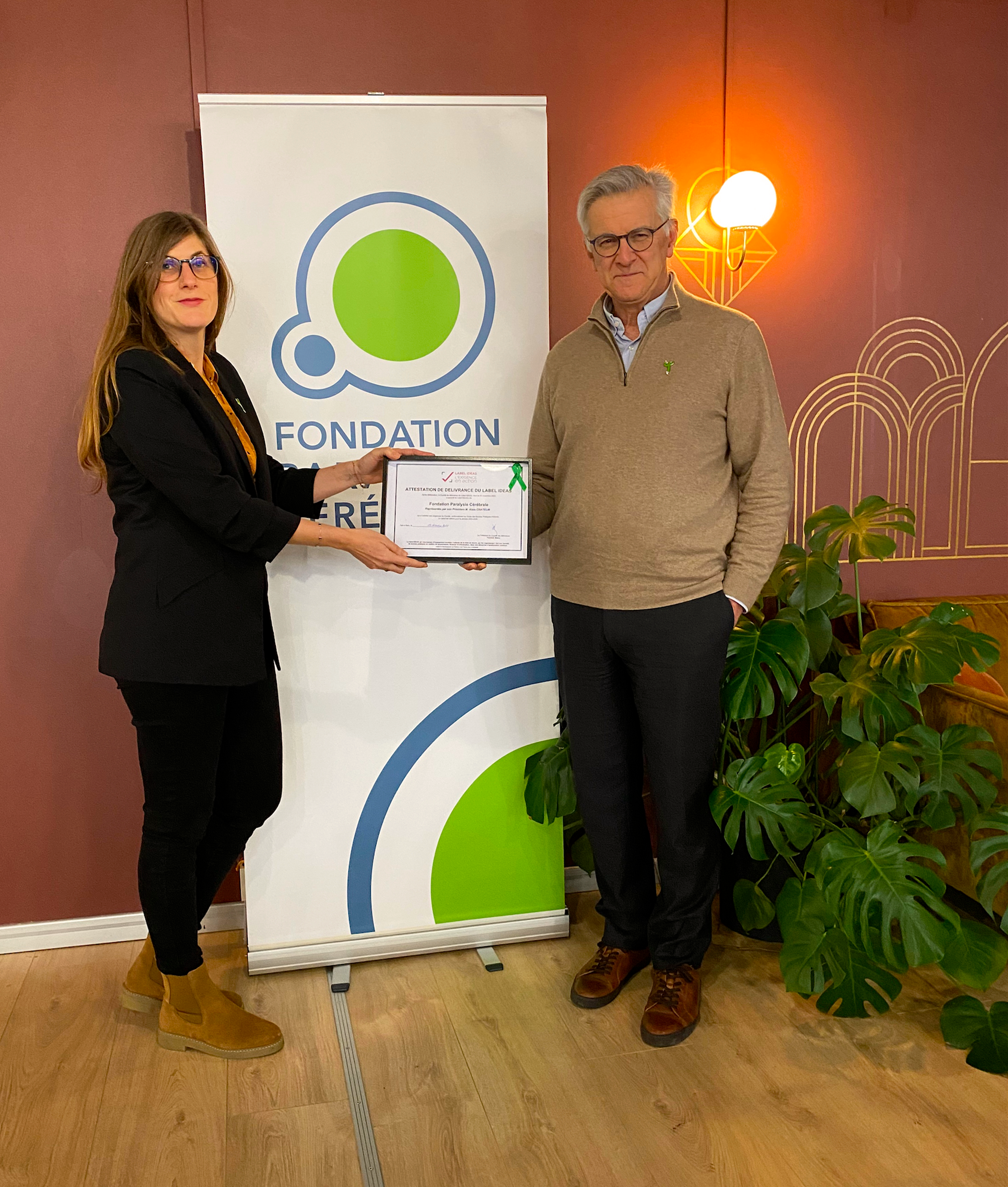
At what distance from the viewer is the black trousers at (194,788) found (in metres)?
2.13

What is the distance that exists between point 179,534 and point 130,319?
1.50 feet

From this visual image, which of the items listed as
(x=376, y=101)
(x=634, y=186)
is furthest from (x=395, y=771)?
(x=376, y=101)

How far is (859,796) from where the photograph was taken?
2250 millimetres

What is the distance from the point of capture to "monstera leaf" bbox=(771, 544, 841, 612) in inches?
94.7

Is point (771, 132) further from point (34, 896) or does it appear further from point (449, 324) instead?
point (34, 896)

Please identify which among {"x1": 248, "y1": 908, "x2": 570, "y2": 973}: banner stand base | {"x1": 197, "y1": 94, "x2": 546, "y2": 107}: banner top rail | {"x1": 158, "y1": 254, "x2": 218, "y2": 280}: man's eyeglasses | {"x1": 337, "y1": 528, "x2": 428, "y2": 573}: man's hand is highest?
{"x1": 197, "y1": 94, "x2": 546, "y2": 107}: banner top rail

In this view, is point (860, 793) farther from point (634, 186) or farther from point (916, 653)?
point (634, 186)

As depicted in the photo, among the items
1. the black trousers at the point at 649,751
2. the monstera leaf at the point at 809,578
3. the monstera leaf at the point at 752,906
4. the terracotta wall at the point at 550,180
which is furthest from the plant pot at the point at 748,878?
the terracotta wall at the point at 550,180

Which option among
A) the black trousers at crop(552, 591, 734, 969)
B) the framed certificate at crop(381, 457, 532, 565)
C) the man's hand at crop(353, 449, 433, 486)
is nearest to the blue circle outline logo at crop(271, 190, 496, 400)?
the man's hand at crop(353, 449, 433, 486)

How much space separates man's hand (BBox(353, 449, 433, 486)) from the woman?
23cm

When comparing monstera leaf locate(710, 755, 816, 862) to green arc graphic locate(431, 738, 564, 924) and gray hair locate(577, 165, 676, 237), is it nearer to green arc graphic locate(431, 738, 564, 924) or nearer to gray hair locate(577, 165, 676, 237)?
green arc graphic locate(431, 738, 564, 924)

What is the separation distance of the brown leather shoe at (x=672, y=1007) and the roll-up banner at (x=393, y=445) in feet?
1.59

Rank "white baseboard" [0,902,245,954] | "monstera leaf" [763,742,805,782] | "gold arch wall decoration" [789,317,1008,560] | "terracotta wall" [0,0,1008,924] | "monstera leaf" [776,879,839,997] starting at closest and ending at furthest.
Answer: "monstera leaf" [776,879,839,997], "monstera leaf" [763,742,805,782], "terracotta wall" [0,0,1008,924], "white baseboard" [0,902,245,954], "gold arch wall decoration" [789,317,1008,560]

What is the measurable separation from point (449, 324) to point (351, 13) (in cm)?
90
